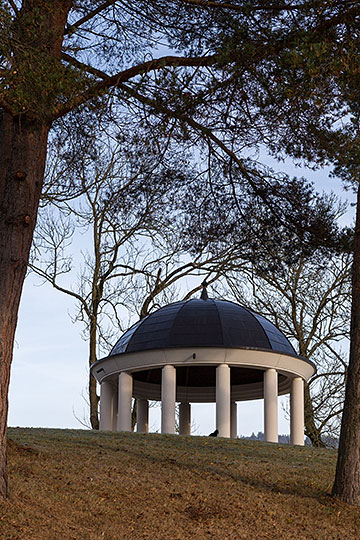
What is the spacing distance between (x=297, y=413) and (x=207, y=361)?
143 inches

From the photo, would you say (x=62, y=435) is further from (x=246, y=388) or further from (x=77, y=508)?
(x=246, y=388)

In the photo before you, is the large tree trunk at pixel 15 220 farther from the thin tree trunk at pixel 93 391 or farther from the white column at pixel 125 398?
the thin tree trunk at pixel 93 391

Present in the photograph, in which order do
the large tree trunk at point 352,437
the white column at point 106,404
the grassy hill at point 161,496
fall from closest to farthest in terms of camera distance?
the grassy hill at point 161,496
the large tree trunk at point 352,437
the white column at point 106,404

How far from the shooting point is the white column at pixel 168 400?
20.6m

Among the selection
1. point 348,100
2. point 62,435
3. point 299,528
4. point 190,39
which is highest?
point 190,39

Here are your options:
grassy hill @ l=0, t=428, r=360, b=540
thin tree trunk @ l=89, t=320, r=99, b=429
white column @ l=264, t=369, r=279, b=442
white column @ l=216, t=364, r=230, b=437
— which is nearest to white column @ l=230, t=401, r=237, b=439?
white column @ l=264, t=369, r=279, b=442

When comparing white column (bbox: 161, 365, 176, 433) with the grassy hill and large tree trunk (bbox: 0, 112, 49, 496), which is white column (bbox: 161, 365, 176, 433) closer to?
the grassy hill

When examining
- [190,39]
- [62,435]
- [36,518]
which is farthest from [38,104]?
[62,435]

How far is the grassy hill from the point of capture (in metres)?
9.19

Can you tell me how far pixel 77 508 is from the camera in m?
9.63

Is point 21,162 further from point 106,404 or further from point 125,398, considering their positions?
point 106,404

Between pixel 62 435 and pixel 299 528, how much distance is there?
758cm

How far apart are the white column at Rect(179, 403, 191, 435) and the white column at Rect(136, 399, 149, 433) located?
1.19m

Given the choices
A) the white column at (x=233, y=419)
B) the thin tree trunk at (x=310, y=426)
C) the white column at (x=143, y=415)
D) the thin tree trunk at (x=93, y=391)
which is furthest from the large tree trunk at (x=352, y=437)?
the thin tree trunk at (x=310, y=426)
